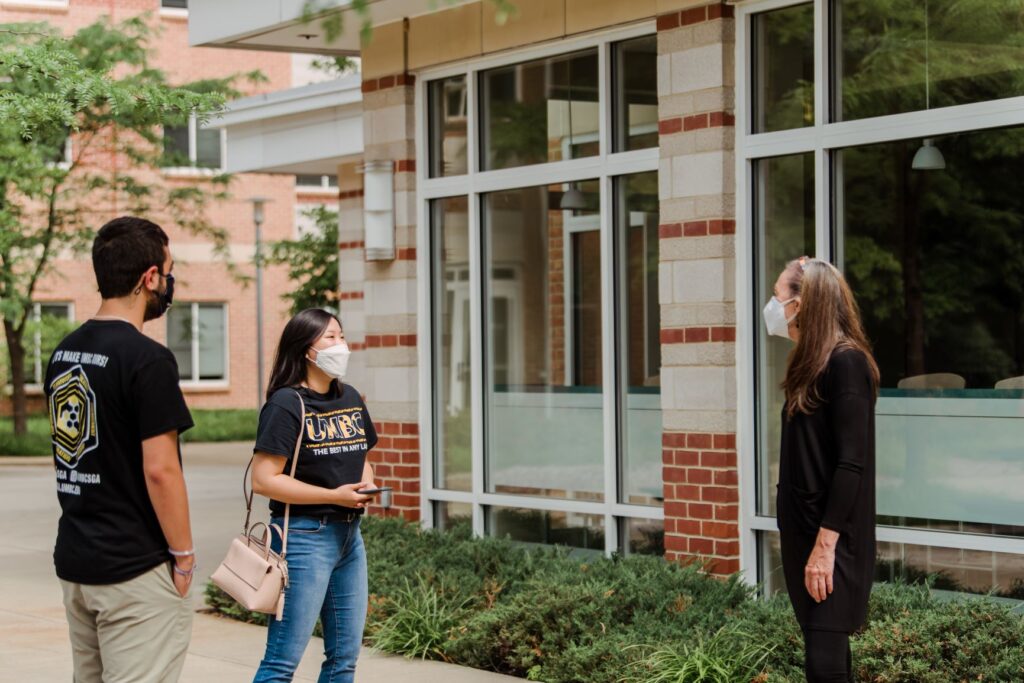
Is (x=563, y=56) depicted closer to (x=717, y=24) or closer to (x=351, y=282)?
(x=717, y=24)

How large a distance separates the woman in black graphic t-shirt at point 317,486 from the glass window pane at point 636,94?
394cm

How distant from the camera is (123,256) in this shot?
186 inches

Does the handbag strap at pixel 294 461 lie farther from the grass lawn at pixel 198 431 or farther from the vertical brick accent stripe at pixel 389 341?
the grass lawn at pixel 198 431

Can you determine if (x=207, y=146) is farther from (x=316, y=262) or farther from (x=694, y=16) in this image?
(x=694, y=16)

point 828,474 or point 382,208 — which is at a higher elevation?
point 382,208

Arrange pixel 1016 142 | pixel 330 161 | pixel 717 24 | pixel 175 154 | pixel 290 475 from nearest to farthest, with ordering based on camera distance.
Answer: pixel 290 475
pixel 1016 142
pixel 717 24
pixel 330 161
pixel 175 154

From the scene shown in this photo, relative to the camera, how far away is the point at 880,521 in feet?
27.0

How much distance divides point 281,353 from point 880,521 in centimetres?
368

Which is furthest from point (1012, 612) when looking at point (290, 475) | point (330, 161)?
point (330, 161)

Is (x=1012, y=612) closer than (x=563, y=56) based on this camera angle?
Yes

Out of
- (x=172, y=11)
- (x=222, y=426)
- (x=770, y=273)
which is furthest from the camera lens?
(x=172, y=11)

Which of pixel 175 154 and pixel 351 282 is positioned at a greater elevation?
pixel 175 154

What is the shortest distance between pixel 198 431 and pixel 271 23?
68.9 ft

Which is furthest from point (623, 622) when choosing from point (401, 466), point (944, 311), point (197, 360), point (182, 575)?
point (197, 360)
